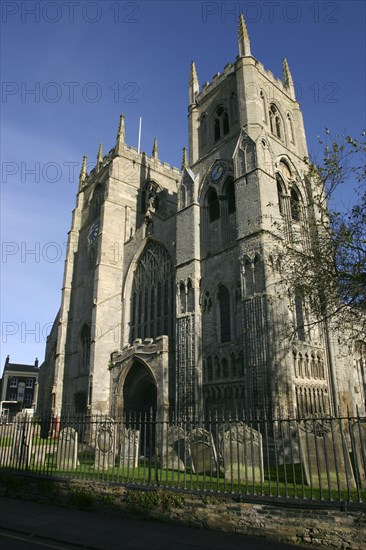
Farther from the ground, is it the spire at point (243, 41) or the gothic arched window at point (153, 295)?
the spire at point (243, 41)

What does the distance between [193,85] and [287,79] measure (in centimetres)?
670

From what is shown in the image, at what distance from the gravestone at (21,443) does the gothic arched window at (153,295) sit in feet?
36.3

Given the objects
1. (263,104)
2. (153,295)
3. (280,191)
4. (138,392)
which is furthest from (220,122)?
(138,392)

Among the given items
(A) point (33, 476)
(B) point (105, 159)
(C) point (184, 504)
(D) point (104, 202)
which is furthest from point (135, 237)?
(C) point (184, 504)

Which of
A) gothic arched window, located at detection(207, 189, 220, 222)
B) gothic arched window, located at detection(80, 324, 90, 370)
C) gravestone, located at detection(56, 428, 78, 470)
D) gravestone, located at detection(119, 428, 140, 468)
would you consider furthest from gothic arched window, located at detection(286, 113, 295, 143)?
gravestone, located at detection(56, 428, 78, 470)

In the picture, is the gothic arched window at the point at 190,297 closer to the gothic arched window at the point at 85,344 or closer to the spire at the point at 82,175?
the gothic arched window at the point at 85,344

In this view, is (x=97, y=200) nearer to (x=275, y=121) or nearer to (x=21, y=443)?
(x=275, y=121)

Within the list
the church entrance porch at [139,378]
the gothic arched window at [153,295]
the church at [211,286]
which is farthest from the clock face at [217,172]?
the church entrance porch at [139,378]

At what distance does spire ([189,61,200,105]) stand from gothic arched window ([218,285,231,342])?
15.2 metres

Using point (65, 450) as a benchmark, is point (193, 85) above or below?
above

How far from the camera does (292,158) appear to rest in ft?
79.9

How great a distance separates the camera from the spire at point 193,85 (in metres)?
28.3

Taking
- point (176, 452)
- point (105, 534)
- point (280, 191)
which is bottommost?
point (105, 534)

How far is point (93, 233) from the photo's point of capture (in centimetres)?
3256
